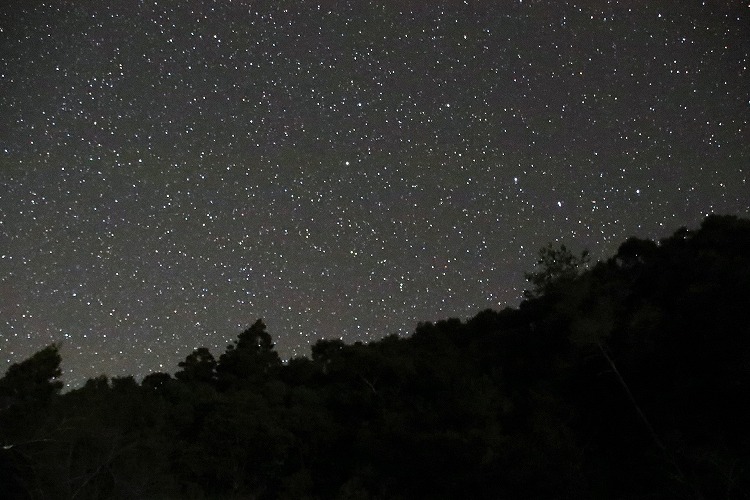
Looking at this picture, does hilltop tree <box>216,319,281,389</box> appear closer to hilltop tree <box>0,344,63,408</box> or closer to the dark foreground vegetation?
the dark foreground vegetation

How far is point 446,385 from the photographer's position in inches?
1028

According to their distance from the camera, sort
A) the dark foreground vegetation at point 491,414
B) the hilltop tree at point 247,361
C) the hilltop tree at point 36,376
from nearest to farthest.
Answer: the dark foreground vegetation at point 491,414 → the hilltop tree at point 36,376 → the hilltop tree at point 247,361

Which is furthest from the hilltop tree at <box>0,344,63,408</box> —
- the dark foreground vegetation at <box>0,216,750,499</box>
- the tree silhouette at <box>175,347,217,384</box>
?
the tree silhouette at <box>175,347,217,384</box>

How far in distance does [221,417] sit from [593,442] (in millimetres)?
13798

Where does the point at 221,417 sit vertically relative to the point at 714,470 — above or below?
above

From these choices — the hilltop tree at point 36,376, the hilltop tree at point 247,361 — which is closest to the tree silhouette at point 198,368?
the hilltop tree at point 247,361

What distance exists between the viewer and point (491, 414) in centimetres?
2369

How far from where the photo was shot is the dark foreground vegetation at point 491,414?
1856 cm

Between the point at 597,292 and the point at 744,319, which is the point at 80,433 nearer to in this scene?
the point at 597,292

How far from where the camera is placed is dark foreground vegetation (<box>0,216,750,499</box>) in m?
18.6

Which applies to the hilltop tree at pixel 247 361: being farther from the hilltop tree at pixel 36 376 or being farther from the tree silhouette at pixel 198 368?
the hilltop tree at pixel 36 376

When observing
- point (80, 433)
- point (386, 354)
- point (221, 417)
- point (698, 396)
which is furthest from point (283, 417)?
point (698, 396)

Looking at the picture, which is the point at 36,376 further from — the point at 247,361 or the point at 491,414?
the point at 491,414

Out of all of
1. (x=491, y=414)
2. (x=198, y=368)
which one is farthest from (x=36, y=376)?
(x=491, y=414)
